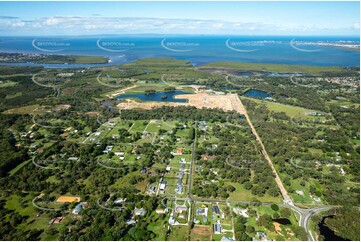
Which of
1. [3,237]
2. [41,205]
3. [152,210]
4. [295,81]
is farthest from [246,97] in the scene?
[3,237]

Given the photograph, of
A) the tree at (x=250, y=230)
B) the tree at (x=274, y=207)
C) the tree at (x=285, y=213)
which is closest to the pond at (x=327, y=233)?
the tree at (x=285, y=213)

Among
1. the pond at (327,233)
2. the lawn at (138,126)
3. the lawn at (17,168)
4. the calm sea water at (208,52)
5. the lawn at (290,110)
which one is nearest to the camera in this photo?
the pond at (327,233)

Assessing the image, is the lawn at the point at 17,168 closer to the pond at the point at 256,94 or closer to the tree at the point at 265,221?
the tree at the point at 265,221

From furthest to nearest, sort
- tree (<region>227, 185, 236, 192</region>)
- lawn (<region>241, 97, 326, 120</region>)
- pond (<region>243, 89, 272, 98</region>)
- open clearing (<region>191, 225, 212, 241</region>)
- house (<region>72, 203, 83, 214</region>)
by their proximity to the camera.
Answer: pond (<region>243, 89, 272, 98</region>) → lawn (<region>241, 97, 326, 120</region>) → tree (<region>227, 185, 236, 192</region>) → house (<region>72, 203, 83, 214</region>) → open clearing (<region>191, 225, 212, 241</region>)

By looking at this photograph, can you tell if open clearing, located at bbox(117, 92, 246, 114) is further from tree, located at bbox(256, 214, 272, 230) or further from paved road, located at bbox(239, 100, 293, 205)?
tree, located at bbox(256, 214, 272, 230)

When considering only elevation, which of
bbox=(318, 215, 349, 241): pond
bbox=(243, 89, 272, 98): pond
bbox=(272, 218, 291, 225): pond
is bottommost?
bbox=(318, 215, 349, 241): pond

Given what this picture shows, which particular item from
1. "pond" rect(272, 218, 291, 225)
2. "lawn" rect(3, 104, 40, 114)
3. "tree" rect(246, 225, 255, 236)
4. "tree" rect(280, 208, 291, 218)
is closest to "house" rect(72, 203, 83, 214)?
"tree" rect(246, 225, 255, 236)

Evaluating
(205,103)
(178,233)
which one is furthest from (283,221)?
(205,103)

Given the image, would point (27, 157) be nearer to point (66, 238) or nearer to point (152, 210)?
point (66, 238)
